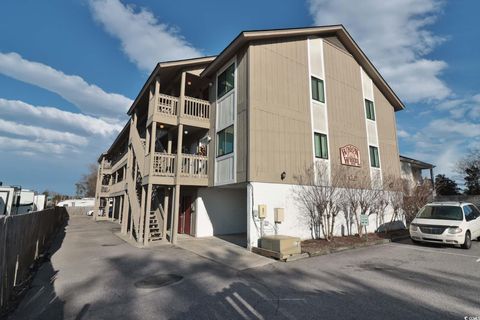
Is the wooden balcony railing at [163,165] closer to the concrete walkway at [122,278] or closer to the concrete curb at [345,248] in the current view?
the concrete walkway at [122,278]

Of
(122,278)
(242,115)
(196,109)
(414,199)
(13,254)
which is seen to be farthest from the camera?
(414,199)

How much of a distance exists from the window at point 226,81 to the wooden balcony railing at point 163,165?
4.27m

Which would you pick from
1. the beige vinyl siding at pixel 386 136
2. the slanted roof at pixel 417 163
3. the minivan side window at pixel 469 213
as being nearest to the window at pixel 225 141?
the minivan side window at pixel 469 213

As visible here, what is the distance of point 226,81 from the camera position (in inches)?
536

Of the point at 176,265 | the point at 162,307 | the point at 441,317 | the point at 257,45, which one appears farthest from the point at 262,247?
the point at 257,45

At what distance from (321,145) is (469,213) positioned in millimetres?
6991

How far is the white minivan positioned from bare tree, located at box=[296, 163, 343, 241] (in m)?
3.42

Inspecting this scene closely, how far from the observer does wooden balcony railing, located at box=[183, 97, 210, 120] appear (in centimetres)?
1400

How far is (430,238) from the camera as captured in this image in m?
10.7

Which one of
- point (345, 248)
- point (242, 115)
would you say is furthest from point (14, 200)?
point (345, 248)

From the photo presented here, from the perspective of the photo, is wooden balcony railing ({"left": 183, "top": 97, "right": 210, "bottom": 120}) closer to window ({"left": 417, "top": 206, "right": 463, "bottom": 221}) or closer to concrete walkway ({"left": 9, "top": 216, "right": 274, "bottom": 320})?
concrete walkway ({"left": 9, "top": 216, "right": 274, "bottom": 320})

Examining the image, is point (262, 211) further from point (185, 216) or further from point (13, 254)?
point (13, 254)

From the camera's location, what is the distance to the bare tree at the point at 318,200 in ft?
39.6

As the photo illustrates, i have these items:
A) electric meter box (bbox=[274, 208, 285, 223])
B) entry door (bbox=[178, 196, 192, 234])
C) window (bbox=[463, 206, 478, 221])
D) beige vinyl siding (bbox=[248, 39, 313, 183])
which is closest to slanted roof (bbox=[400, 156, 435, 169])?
window (bbox=[463, 206, 478, 221])
